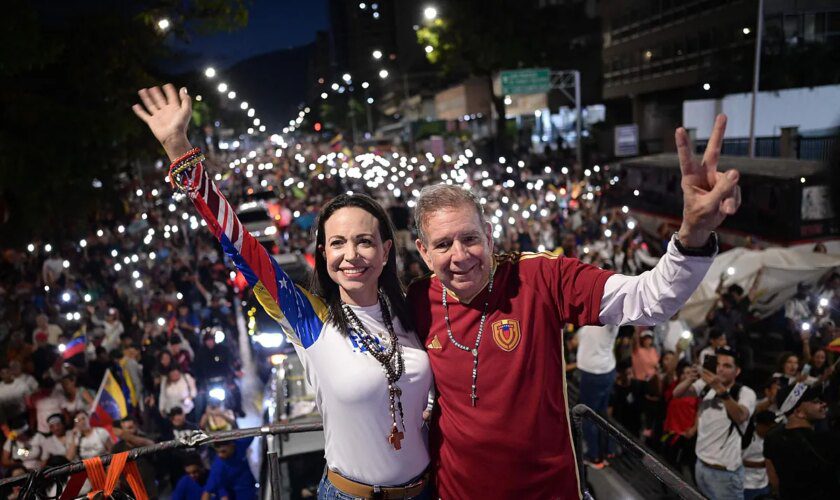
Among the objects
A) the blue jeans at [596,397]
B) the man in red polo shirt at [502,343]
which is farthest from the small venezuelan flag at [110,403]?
the man in red polo shirt at [502,343]

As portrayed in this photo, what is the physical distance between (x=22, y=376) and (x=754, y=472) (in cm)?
926

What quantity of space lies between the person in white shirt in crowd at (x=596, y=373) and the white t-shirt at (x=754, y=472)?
1.67 metres

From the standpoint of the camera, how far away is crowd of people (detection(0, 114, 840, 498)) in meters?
5.84

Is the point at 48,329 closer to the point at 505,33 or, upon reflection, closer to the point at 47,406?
the point at 47,406

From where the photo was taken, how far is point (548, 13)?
38.3 metres

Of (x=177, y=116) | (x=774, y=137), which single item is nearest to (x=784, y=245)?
(x=774, y=137)

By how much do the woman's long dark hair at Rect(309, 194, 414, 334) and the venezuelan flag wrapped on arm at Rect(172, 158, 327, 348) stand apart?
126 millimetres

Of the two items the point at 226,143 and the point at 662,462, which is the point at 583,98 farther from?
the point at 226,143

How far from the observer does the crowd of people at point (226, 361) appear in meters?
5.84

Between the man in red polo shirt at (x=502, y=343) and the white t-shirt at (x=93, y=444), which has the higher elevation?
the man in red polo shirt at (x=502, y=343)

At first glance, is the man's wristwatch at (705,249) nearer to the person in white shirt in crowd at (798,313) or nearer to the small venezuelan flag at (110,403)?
the small venezuelan flag at (110,403)

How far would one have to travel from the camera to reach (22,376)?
9266 mm

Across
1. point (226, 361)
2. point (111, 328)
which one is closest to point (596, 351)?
point (226, 361)

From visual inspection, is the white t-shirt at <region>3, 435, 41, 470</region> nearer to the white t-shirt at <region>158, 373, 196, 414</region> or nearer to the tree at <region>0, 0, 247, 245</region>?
the white t-shirt at <region>158, 373, 196, 414</region>
